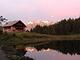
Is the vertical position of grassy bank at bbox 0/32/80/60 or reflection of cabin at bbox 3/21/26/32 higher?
reflection of cabin at bbox 3/21/26/32

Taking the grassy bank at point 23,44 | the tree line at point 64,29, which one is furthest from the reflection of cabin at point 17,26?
the grassy bank at point 23,44

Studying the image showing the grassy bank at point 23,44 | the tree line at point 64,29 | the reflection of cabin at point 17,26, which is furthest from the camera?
the tree line at point 64,29

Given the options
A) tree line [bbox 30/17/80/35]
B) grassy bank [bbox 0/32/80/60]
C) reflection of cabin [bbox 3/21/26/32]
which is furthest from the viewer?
tree line [bbox 30/17/80/35]

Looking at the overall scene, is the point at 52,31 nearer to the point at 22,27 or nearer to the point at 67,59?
the point at 22,27

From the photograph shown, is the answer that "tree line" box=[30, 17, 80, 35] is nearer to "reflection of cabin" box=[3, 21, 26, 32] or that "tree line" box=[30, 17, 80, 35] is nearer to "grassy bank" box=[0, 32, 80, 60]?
"reflection of cabin" box=[3, 21, 26, 32]

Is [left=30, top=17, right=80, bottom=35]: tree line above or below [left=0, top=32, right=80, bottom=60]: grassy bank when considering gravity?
above

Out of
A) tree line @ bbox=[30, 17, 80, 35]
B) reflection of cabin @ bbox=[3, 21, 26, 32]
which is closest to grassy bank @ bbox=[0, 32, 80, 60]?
reflection of cabin @ bbox=[3, 21, 26, 32]

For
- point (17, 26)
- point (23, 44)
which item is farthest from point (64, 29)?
point (23, 44)

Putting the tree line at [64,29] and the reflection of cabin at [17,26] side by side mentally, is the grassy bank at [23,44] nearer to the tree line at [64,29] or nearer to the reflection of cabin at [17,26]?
the reflection of cabin at [17,26]

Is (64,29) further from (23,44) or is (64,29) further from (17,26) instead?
(23,44)

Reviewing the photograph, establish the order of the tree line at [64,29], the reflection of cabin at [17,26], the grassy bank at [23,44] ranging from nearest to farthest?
1. the grassy bank at [23,44]
2. the reflection of cabin at [17,26]
3. the tree line at [64,29]

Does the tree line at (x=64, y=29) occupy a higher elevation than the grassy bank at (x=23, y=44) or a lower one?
higher

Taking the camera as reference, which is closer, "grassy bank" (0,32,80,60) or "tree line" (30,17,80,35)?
"grassy bank" (0,32,80,60)

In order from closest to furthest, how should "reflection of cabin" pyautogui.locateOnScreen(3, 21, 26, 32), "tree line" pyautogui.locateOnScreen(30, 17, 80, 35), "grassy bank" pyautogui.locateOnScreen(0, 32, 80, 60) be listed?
"grassy bank" pyautogui.locateOnScreen(0, 32, 80, 60)
"reflection of cabin" pyautogui.locateOnScreen(3, 21, 26, 32)
"tree line" pyautogui.locateOnScreen(30, 17, 80, 35)
